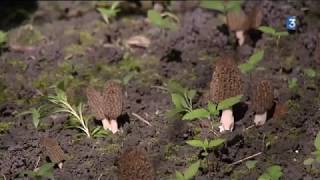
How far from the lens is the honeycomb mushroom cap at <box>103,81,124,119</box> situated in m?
2.77

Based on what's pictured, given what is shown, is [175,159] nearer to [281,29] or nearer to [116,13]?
[281,29]

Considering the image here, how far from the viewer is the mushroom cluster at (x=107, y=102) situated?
2.78 m

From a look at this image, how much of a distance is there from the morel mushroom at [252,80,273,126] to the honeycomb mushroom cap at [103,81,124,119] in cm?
72

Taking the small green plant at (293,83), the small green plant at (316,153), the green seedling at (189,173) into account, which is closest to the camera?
the green seedling at (189,173)

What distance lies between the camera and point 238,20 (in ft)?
11.5

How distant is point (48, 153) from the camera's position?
262cm

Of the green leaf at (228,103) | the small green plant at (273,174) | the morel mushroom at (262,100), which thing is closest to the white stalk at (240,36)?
Answer: the morel mushroom at (262,100)

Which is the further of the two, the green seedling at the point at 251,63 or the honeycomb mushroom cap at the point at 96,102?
the green seedling at the point at 251,63

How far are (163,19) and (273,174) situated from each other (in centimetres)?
162

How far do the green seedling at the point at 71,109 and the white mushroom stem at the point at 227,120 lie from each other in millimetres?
710

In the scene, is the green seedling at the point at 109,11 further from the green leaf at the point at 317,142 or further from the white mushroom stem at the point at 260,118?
the green leaf at the point at 317,142

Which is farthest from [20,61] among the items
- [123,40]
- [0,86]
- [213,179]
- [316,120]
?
[316,120]

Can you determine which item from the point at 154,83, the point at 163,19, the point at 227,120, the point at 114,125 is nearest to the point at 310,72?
the point at 227,120

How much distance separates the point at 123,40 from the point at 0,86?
94cm
